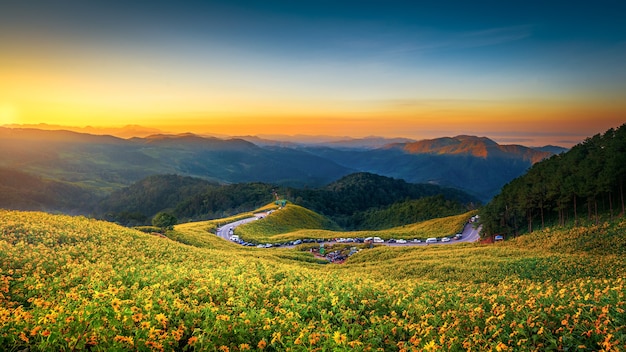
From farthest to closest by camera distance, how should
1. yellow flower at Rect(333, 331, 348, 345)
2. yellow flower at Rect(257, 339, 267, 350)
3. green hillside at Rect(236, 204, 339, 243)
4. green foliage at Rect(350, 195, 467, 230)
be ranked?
green foliage at Rect(350, 195, 467, 230), green hillside at Rect(236, 204, 339, 243), yellow flower at Rect(257, 339, 267, 350), yellow flower at Rect(333, 331, 348, 345)

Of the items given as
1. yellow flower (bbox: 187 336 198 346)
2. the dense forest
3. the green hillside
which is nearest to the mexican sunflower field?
yellow flower (bbox: 187 336 198 346)

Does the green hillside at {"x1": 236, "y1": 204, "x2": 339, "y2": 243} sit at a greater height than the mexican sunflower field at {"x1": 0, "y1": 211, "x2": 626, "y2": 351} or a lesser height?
lesser

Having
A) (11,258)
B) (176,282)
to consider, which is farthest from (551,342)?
(11,258)

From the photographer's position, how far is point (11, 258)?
14.6 m

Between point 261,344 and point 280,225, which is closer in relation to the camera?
point 261,344

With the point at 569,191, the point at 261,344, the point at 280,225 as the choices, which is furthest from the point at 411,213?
the point at 261,344

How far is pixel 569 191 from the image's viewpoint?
52438 mm

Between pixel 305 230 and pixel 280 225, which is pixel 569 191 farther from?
pixel 280 225

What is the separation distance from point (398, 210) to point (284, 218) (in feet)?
209

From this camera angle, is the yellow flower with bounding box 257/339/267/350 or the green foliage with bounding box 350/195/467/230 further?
the green foliage with bounding box 350/195/467/230

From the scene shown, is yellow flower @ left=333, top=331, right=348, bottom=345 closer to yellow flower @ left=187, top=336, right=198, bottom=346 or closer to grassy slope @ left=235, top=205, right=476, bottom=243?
yellow flower @ left=187, top=336, right=198, bottom=346

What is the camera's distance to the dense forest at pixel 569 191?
49.1m

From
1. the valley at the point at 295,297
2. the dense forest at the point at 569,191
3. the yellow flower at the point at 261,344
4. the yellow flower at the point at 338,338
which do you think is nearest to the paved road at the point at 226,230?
the valley at the point at 295,297

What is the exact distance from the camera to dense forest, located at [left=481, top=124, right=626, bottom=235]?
4912 cm
